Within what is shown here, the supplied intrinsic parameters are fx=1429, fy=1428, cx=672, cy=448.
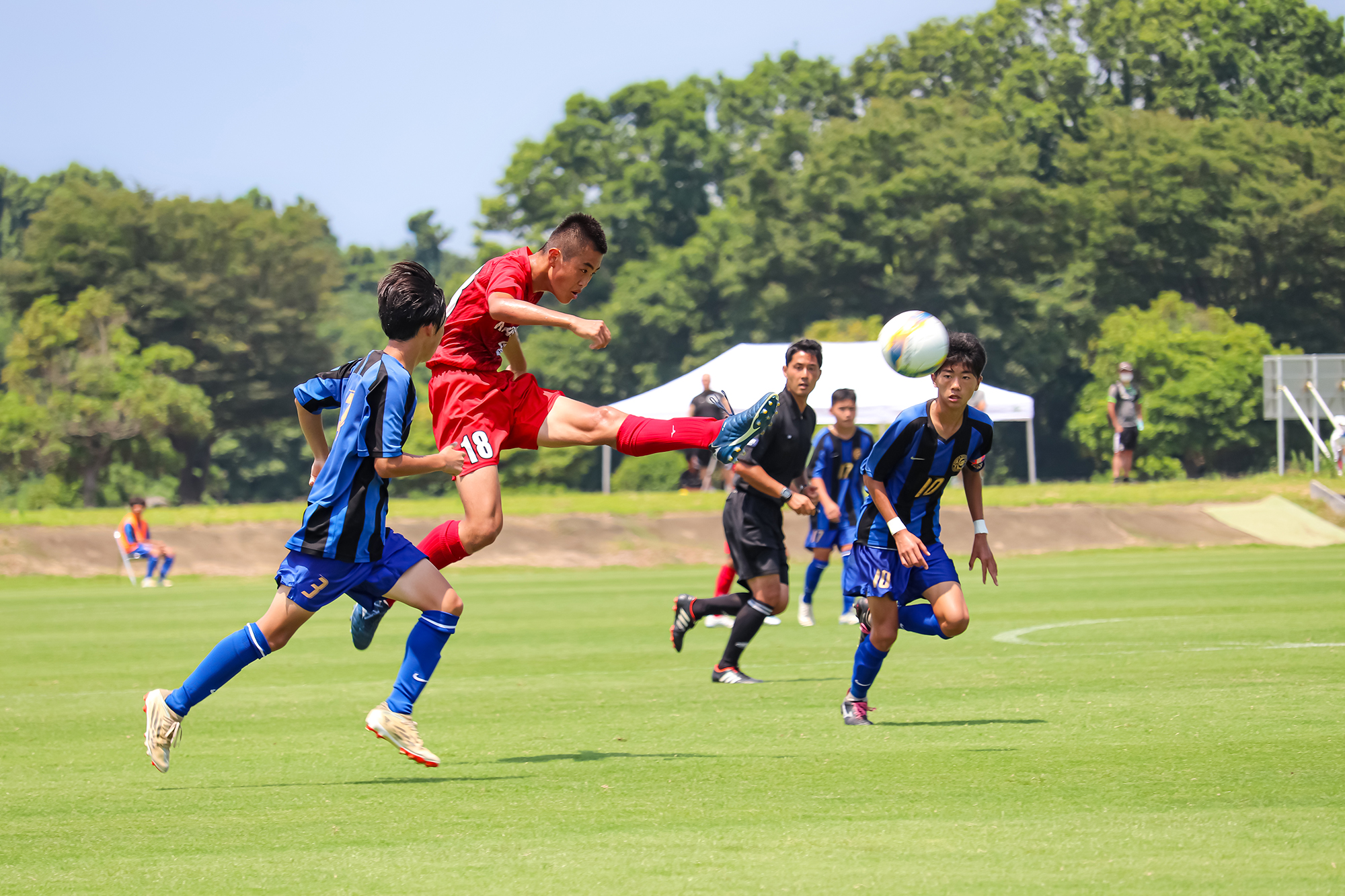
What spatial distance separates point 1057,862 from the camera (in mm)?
4871

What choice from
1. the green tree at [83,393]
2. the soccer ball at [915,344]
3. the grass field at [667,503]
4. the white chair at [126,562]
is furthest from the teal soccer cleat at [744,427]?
the green tree at [83,393]

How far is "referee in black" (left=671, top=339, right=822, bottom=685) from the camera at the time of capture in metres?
10.8

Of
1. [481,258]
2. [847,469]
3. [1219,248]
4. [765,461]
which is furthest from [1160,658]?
[481,258]

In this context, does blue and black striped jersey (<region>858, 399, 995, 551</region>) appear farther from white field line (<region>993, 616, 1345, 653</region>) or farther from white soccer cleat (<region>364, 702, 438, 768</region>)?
white field line (<region>993, 616, 1345, 653</region>)

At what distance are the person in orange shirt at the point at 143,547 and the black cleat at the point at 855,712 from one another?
826 inches

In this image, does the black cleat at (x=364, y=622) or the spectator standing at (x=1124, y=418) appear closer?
the black cleat at (x=364, y=622)

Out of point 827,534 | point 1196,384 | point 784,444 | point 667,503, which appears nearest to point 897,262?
point 1196,384

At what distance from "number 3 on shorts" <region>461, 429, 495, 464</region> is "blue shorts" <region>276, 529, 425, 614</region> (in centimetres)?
83

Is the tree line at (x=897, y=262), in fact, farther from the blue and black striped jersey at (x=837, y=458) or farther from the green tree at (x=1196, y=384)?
the blue and black striped jersey at (x=837, y=458)

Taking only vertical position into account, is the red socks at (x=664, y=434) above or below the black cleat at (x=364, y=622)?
above

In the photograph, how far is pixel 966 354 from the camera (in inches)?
313

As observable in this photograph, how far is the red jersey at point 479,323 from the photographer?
8.09 meters

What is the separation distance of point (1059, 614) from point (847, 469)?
110 inches

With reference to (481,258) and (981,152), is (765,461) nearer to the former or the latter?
(981,152)
